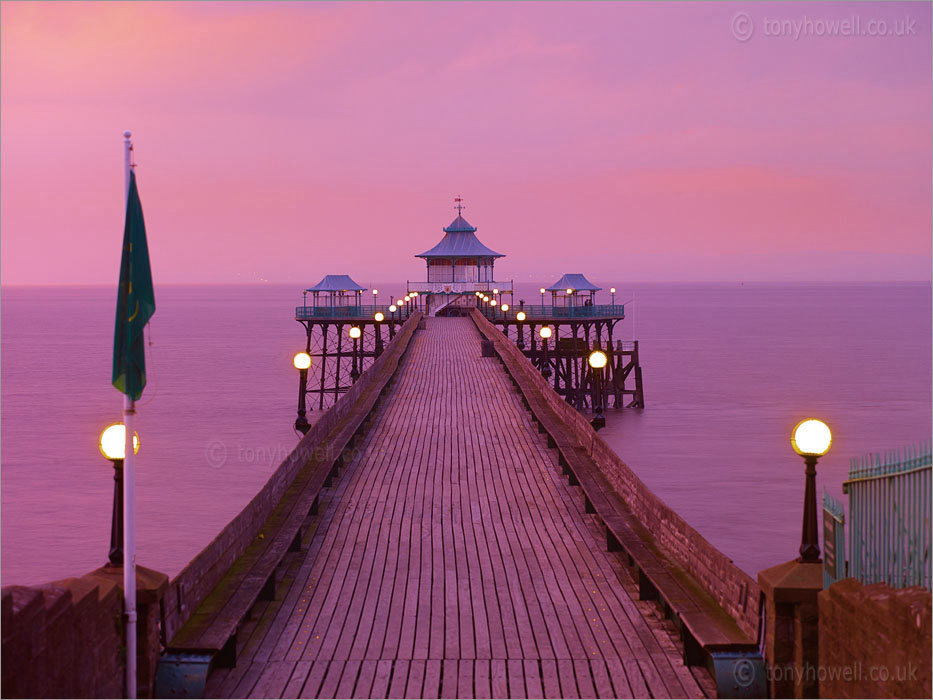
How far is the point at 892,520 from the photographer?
23.3 ft

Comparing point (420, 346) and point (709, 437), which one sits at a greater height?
point (420, 346)

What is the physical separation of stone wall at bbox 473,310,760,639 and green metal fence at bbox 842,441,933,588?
94 cm

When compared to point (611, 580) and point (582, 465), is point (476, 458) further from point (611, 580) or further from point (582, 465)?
point (611, 580)

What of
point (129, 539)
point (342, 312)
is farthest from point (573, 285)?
point (129, 539)

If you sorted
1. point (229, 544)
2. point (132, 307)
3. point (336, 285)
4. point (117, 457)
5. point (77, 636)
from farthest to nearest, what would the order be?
point (336, 285) < point (229, 544) < point (117, 457) < point (132, 307) < point (77, 636)

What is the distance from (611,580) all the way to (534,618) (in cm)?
141

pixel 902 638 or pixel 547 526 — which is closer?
pixel 902 638

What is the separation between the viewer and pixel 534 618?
30.1 ft

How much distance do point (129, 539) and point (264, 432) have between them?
Result: 42.1m

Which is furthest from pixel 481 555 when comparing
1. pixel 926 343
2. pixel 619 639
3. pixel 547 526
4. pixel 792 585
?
pixel 926 343

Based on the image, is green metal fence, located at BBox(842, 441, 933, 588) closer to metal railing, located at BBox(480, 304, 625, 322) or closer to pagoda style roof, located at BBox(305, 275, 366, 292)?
metal railing, located at BBox(480, 304, 625, 322)

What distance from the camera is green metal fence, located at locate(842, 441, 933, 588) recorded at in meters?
6.72

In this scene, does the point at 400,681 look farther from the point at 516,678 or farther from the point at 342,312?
the point at 342,312

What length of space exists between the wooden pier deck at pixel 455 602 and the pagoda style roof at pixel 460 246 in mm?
56160
